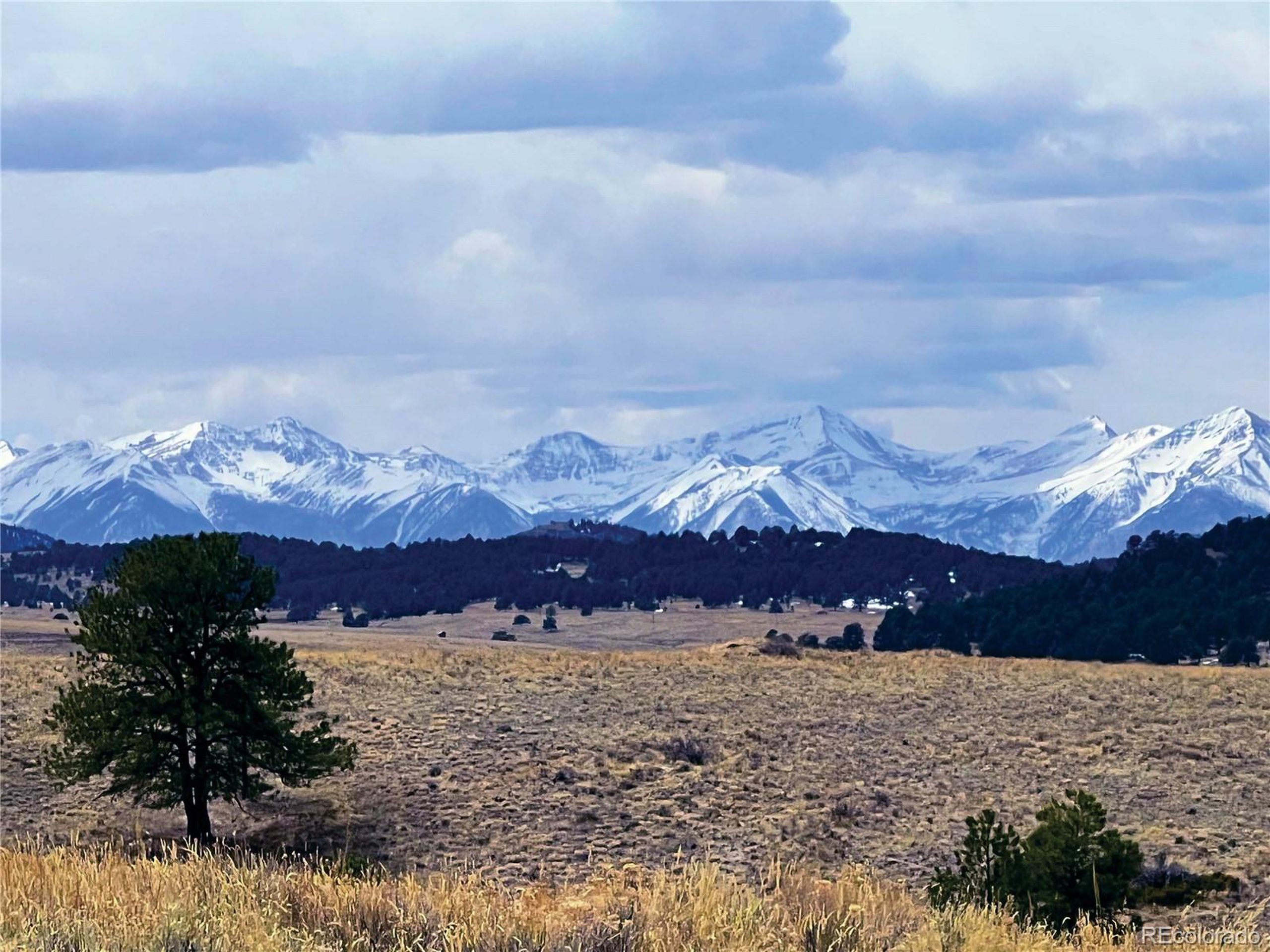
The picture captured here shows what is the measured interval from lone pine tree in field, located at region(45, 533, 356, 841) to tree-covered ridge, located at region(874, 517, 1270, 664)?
54614 mm

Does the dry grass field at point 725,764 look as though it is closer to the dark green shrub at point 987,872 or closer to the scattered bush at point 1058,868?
the dark green shrub at point 987,872

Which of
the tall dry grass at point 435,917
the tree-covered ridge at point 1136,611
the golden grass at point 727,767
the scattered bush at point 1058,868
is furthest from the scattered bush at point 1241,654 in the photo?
the tall dry grass at point 435,917

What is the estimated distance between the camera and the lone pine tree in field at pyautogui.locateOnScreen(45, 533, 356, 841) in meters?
30.4

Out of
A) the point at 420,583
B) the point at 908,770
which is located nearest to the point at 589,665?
the point at 908,770

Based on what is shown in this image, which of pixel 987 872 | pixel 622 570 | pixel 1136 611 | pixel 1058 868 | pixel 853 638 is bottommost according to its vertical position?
pixel 987 872

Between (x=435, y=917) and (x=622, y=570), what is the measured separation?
16377 centimetres

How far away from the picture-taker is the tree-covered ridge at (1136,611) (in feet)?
271

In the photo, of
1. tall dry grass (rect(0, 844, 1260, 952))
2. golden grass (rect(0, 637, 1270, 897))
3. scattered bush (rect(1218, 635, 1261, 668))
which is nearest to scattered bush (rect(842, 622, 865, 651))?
scattered bush (rect(1218, 635, 1261, 668))

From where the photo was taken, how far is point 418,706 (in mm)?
43562

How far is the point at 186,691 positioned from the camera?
30.9 metres

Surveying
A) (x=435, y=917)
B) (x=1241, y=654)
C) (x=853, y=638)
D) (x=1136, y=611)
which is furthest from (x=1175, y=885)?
(x=853, y=638)

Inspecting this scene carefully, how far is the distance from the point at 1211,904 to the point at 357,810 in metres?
18.0

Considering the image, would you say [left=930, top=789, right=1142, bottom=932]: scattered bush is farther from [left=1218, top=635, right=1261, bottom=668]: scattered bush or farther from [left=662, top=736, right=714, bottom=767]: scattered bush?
[left=1218, top=635, right=1261, bottom=668]: scattered bush

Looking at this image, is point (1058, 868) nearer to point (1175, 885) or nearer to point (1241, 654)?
point (1175, 885)
